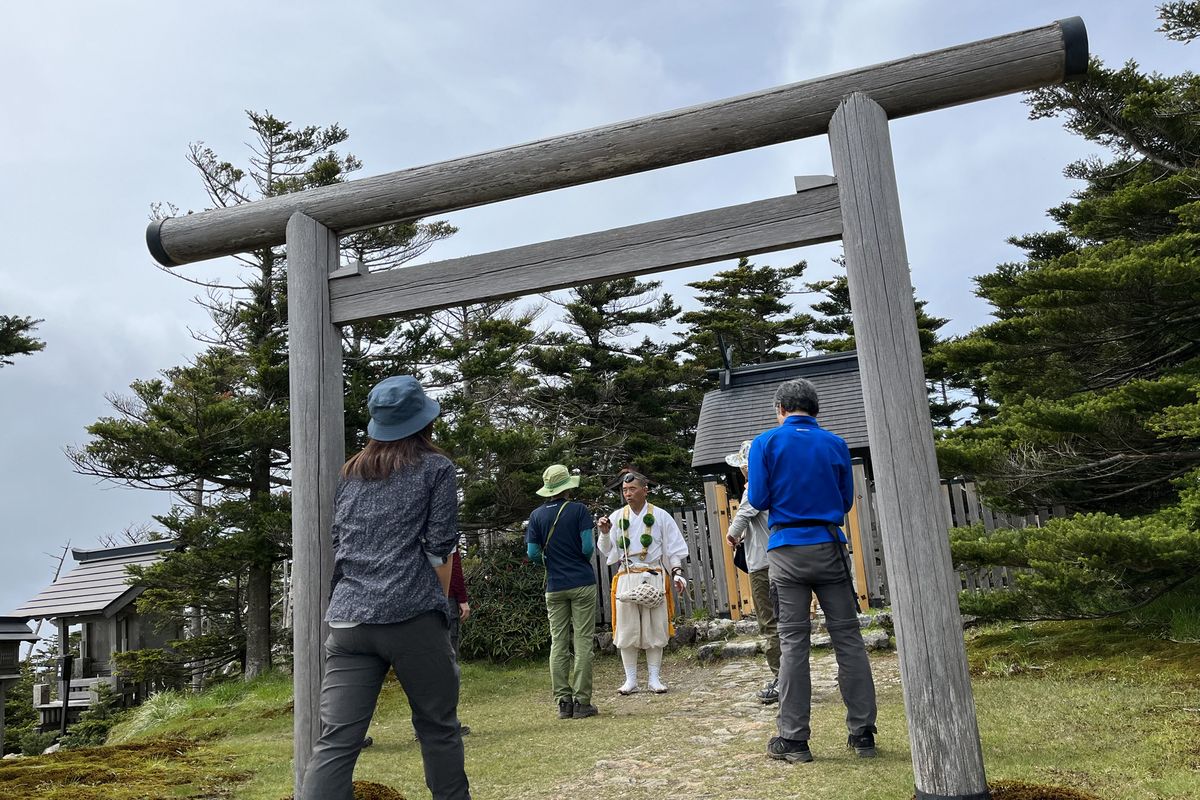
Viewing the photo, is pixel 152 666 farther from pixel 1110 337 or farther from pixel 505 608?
pixel 1110 337

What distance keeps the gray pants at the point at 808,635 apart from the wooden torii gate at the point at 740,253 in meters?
0.90

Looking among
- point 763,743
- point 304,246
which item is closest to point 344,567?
point 304,246

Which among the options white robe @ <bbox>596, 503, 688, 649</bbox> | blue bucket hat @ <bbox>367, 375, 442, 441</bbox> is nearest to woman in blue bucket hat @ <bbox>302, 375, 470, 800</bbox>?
blue bucket hat @ <bbox>367, 375, 442, 441</bbox>

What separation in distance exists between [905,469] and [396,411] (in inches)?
87.7

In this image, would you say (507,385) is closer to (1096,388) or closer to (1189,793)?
(1096,388)

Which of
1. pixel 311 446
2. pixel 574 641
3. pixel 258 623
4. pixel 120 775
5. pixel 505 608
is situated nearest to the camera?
pixel 311 446

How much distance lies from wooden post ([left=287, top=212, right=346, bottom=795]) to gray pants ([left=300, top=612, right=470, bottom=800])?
0.99m

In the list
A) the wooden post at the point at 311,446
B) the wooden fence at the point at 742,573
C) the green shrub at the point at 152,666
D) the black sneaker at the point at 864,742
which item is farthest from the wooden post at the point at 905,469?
the green shrub at the point at 152,666

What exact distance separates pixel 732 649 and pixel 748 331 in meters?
16.5

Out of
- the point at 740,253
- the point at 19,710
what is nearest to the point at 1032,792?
the point at 740,253

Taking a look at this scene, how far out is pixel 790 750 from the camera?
480cm

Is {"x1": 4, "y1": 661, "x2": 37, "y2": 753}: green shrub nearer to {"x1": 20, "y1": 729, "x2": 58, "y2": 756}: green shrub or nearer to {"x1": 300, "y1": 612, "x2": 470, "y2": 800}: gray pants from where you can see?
{"x1": 20, "y1": 729, "x2": 58, "y2": 756}: green shrub

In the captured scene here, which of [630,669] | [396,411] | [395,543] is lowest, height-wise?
[630,669]

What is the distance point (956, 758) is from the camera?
3576 millimetres
